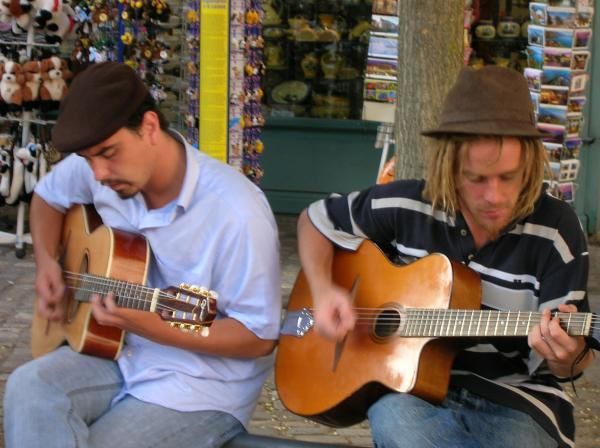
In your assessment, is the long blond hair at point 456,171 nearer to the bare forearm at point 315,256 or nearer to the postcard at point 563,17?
the bare forearm at point 315,256

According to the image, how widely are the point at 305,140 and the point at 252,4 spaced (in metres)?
2.11

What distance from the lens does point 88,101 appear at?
2945 mm

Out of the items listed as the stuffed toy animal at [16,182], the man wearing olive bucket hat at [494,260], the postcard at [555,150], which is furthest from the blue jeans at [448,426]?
the stuffed toy animal at [16,182]

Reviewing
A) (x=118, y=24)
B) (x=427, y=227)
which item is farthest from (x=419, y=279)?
(x=118, y=24)

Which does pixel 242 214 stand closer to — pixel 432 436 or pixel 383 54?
pixel 432 436

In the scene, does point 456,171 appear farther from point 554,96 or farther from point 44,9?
point 44,9

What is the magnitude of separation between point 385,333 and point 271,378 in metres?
2.17

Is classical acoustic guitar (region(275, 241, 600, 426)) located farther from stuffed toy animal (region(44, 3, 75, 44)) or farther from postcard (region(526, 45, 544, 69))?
stuffed toy animal (region(44, 3, 75, 44))

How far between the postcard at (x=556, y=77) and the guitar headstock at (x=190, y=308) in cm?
393

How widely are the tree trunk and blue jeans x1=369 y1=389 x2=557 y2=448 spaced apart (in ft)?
5.74

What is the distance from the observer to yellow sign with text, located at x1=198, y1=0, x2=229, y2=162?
232 inches

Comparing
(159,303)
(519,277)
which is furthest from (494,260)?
(159,303)

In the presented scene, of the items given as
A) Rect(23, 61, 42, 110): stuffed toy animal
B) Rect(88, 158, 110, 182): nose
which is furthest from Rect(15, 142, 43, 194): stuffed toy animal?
Rect(88, 158, 110, 182): nose

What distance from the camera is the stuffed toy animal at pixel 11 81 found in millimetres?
6637
